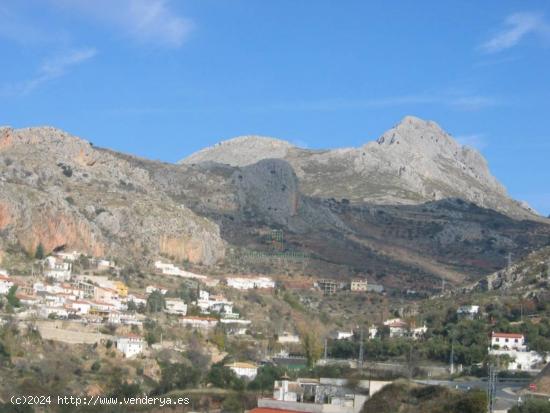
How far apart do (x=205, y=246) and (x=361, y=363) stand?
59.2m

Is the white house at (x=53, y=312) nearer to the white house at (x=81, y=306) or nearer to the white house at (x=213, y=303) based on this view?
the white house at (x=81, y=306)

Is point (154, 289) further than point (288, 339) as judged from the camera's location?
Yes

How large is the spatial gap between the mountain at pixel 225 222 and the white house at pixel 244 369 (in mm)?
35482

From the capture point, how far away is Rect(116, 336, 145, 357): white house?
85.4 m

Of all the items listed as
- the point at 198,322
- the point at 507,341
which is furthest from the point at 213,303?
the point at 507,341

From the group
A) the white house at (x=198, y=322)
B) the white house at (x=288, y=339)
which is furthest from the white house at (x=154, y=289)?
the white house at (x=288, y=339)

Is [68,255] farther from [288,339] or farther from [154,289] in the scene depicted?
[288,339]

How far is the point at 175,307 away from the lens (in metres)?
104

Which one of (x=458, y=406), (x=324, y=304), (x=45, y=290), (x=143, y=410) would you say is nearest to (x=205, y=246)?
(x=324, y=304)

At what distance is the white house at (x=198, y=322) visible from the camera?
323 ft

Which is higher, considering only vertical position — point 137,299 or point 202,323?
point 137,299

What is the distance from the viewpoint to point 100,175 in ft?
454

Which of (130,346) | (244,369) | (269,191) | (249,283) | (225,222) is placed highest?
(269,191)

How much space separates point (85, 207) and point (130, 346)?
38.0m
